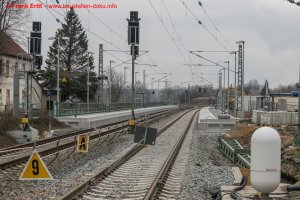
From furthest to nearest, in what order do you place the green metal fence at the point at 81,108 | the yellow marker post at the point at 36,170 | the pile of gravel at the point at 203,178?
1. the green metal fence at the point at 81,108
2. the pile of gravel at the point at 203,178
3. the yellow marker post at the point at 36,170

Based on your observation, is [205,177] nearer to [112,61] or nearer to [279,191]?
[279,191]

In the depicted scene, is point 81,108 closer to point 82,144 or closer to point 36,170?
point 82,144

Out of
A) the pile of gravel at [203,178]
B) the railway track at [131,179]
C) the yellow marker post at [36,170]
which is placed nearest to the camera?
the yellow marker post at [36,170]

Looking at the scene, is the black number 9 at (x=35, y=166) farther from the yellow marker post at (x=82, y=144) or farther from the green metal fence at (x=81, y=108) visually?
the green metal fence at (x=81, y=108)

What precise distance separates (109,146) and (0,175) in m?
10.2

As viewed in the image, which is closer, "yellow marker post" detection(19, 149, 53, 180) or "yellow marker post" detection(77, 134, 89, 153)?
"yellow marker post" detection(19, 149, 53, 180)

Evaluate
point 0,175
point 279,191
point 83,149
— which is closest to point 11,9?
point 83,149

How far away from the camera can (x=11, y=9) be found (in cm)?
4388

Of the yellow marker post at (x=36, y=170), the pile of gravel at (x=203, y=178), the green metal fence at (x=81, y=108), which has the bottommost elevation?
the pile of gravel at (x=203, y=178)

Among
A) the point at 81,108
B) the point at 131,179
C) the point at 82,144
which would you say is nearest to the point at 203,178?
the point at 131,179

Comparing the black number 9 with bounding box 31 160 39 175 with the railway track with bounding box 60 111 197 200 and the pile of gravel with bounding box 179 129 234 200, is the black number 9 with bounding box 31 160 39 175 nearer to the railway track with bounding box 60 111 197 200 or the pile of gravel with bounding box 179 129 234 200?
the railway track with bounding box 60 111 197 200

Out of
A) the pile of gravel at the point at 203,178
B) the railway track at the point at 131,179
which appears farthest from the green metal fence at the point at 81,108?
the pile of gravel at the point at 203,178

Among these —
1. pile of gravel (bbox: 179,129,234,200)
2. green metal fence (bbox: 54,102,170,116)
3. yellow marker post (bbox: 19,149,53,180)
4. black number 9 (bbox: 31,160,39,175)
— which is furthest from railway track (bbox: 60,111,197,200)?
green metal fence (bbox: 54,102,170,116)

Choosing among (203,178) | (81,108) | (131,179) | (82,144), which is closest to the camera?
(131,179)
